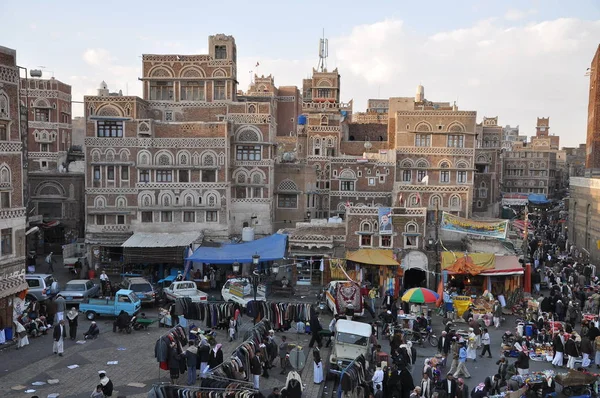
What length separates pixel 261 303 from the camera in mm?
25422

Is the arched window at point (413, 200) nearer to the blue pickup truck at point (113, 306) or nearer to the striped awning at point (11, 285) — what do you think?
the blue pickup truck at point (113, 306)

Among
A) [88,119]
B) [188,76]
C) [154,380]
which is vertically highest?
[188,76]

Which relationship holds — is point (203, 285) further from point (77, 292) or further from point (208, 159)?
point (208, 159)

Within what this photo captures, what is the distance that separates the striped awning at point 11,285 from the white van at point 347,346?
13.2m

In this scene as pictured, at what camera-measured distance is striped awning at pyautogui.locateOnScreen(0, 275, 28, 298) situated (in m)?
24.0

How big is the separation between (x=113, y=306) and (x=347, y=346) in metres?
12.0

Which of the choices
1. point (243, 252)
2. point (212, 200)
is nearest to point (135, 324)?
point (243, 252)

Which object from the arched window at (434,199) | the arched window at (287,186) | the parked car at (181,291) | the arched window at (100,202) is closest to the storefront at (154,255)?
the arched window at (100,202)

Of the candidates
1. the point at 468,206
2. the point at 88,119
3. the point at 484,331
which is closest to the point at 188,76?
the point at 88,119

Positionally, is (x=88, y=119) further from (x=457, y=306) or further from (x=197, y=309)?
(x=457, y=306)

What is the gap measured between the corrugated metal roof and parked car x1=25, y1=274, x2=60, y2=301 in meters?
6.13

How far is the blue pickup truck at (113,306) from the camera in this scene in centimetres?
2742

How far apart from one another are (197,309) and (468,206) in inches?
943

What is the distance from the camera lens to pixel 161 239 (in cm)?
3744
